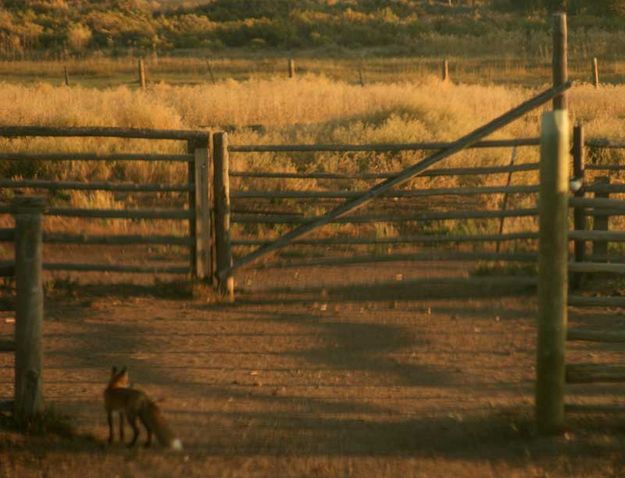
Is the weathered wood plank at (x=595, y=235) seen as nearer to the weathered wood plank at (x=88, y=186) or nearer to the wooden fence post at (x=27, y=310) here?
the wooden fence post at (x=27, y=310)

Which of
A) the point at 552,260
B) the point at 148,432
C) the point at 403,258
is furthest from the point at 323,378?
the point at 403,258

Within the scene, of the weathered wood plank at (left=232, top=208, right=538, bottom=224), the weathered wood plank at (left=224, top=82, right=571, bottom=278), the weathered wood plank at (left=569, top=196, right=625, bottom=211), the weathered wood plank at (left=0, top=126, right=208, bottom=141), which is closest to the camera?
the weathered wood plank at (left=569, top=196, right=625, bottom=211)

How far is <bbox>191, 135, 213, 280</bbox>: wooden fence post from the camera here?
410 inches

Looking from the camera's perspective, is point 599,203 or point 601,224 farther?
point 601,224

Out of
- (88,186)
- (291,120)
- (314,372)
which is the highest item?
(88,186)

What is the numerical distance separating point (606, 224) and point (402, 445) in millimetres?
4929

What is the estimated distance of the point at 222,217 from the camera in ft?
34.4

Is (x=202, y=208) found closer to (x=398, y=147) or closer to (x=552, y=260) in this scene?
(x=398, y=147)

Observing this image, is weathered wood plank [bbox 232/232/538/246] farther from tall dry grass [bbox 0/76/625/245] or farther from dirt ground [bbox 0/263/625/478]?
tall dry grass [bbox 0/76/625/245]

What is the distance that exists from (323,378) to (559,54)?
3.74m

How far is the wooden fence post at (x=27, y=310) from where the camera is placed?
A: 6.41 m

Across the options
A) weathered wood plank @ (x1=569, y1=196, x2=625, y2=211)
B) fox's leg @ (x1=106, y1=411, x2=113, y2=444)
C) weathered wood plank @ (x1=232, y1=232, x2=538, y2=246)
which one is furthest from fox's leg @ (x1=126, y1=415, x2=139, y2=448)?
weathered wood plank @ (x1=232, y1=232, x2=538, y2=246)

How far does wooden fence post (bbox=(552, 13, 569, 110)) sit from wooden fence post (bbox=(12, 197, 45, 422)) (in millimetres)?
4984

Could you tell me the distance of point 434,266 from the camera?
11750mm
